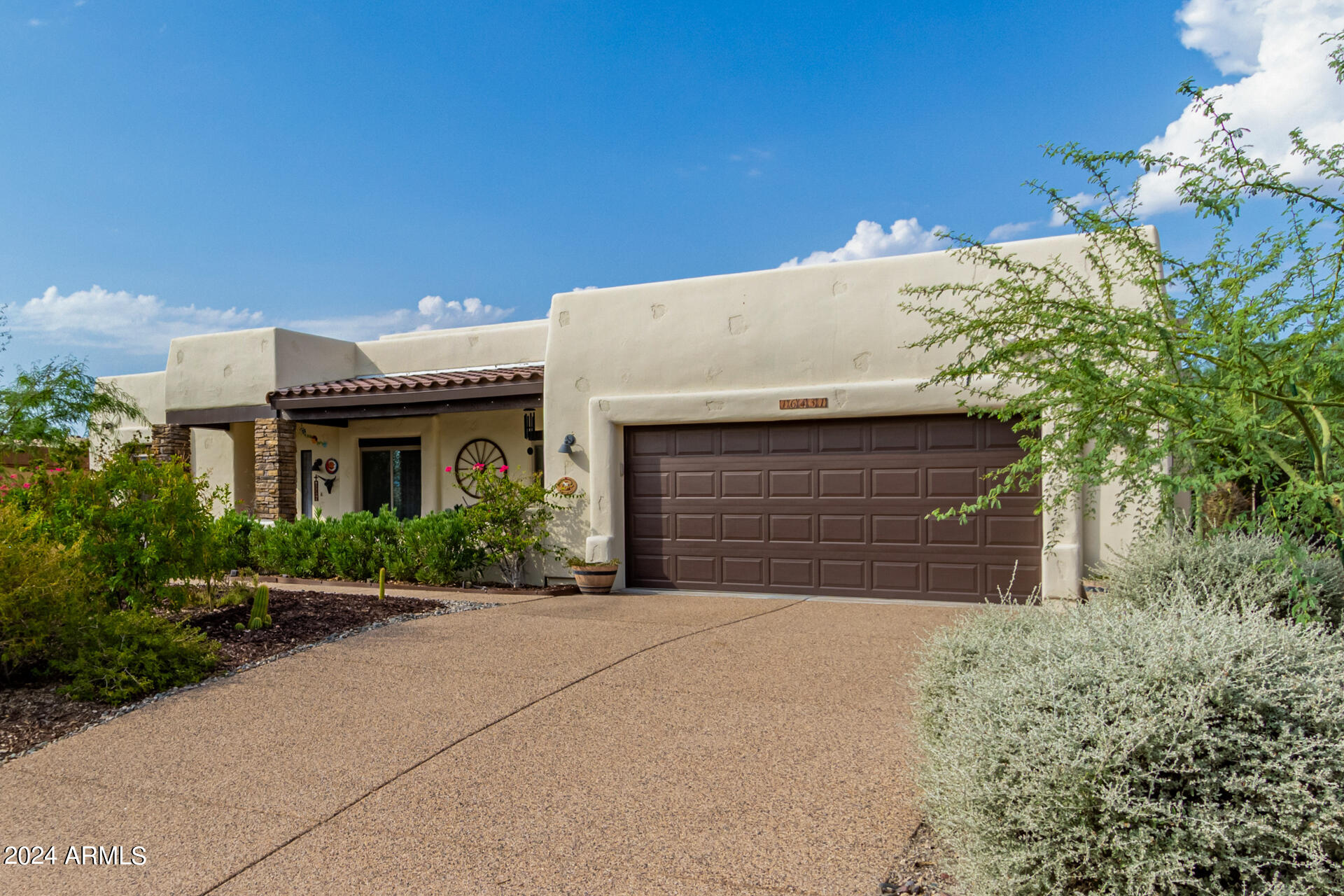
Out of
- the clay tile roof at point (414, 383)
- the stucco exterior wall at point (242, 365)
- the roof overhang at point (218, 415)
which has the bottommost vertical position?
the roof overhang at point (218, 415)

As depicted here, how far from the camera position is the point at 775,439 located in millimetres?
10078

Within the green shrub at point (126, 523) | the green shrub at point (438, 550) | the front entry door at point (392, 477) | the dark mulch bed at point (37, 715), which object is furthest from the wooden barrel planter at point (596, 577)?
the front entry door at point (392, 477)

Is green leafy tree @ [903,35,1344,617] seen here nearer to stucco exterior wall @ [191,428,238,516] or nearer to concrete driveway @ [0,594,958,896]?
concrete driveway @ [0,594,958,896]

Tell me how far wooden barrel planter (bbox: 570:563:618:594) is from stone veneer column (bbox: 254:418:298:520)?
687 cm

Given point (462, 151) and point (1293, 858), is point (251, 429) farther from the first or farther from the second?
point (1293, 858)

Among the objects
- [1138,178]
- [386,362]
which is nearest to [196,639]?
[1138,178]

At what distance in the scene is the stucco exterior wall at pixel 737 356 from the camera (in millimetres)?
9320

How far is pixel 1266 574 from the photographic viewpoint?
16.1ft

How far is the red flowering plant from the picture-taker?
35.4ft

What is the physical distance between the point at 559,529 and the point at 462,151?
6006mm

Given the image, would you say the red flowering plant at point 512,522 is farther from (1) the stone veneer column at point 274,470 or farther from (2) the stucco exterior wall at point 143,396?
(2) the stucco exterior wall at point 143,396

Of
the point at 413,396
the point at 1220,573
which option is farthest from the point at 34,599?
the point at 1220,573

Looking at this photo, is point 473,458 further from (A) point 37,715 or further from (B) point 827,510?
(A) point 37,715

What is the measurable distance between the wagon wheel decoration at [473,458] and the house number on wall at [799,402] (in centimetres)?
635
